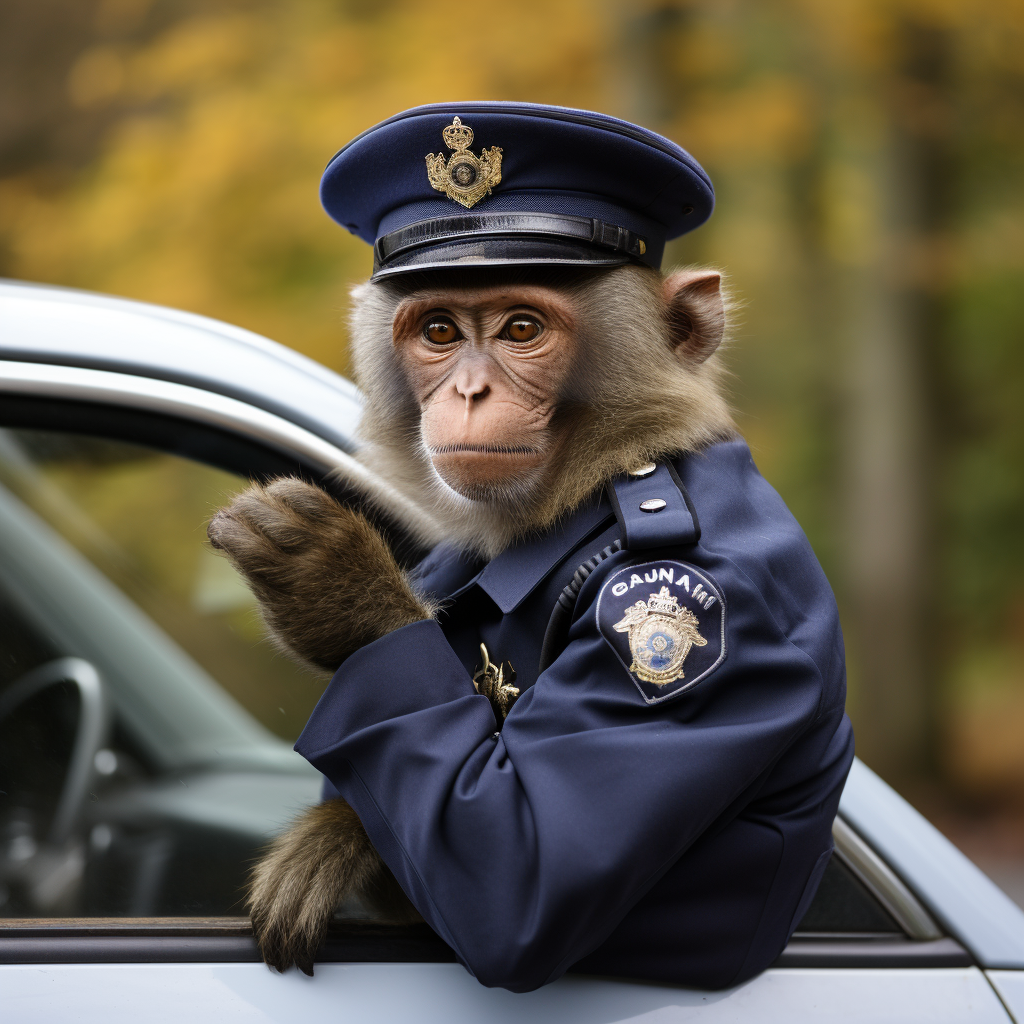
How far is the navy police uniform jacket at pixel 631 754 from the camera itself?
1278 millimetres

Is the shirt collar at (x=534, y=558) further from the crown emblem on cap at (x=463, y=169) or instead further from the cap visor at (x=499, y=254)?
the crown emblem on cap at (x=463, y=169)

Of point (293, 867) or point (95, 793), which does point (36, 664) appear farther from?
point (293, 867)

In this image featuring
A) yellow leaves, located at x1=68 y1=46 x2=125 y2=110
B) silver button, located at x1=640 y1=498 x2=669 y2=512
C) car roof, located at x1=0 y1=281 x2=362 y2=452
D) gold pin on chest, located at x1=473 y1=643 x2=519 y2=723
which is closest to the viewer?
silver button, located at x1=640 y1=498 x2=669 y2=512

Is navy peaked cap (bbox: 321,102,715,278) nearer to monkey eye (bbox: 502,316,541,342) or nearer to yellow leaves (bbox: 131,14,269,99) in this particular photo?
monkey eye (bbox: 502,316,541,342)

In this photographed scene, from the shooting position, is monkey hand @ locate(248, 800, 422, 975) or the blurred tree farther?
the blurred tree

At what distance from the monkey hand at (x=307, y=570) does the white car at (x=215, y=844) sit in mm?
237

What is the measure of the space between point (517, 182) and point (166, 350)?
1.92 ft

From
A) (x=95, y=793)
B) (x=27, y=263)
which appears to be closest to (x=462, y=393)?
(x=95, y=793)

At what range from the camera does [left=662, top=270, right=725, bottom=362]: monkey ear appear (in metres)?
1.86

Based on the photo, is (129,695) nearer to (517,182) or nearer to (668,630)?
(517,182)

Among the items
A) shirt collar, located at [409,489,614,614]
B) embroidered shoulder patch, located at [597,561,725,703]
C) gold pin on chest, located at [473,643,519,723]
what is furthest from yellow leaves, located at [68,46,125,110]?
embroidered shoulder patch, located at [597,561,725,703]

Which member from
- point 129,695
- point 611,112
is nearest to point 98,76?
point 611,112

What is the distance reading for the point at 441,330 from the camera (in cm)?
178

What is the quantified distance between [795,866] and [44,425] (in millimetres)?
1239
